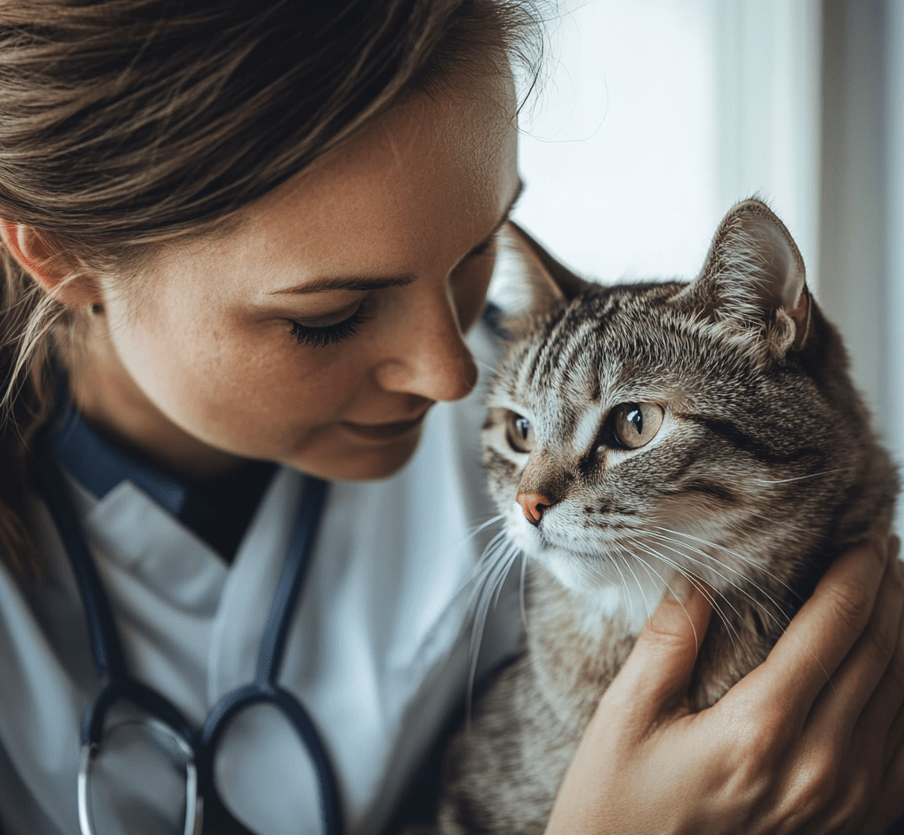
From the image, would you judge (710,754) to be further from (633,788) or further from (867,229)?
→ (867,229)

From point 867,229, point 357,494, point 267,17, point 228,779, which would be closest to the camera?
point 267,17

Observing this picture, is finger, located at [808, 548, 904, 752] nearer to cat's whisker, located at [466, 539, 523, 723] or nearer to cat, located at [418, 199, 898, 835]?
cat, located at [418, 199, 898, 835]

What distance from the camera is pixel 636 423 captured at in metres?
0.75

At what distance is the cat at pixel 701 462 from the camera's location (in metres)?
0.71

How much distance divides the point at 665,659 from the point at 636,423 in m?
0.23

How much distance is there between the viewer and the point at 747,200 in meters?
0.68

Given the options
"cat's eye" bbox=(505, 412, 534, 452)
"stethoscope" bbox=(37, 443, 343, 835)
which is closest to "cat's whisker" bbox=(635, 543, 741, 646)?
"cat's eye" bbox=(505, 412, 534, 452)

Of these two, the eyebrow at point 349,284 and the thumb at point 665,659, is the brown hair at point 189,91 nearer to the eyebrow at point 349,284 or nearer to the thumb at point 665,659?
the eyebrow at point 349,284

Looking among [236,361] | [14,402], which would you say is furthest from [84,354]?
[236,361]

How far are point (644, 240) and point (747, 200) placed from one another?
0.81 meters

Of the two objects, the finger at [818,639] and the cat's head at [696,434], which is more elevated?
the cat's head at [696,434]

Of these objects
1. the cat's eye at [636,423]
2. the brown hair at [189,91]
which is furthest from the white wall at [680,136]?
the brown hair at [189,91]

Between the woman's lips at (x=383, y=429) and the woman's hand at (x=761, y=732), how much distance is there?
347mm

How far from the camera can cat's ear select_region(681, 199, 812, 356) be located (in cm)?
68
